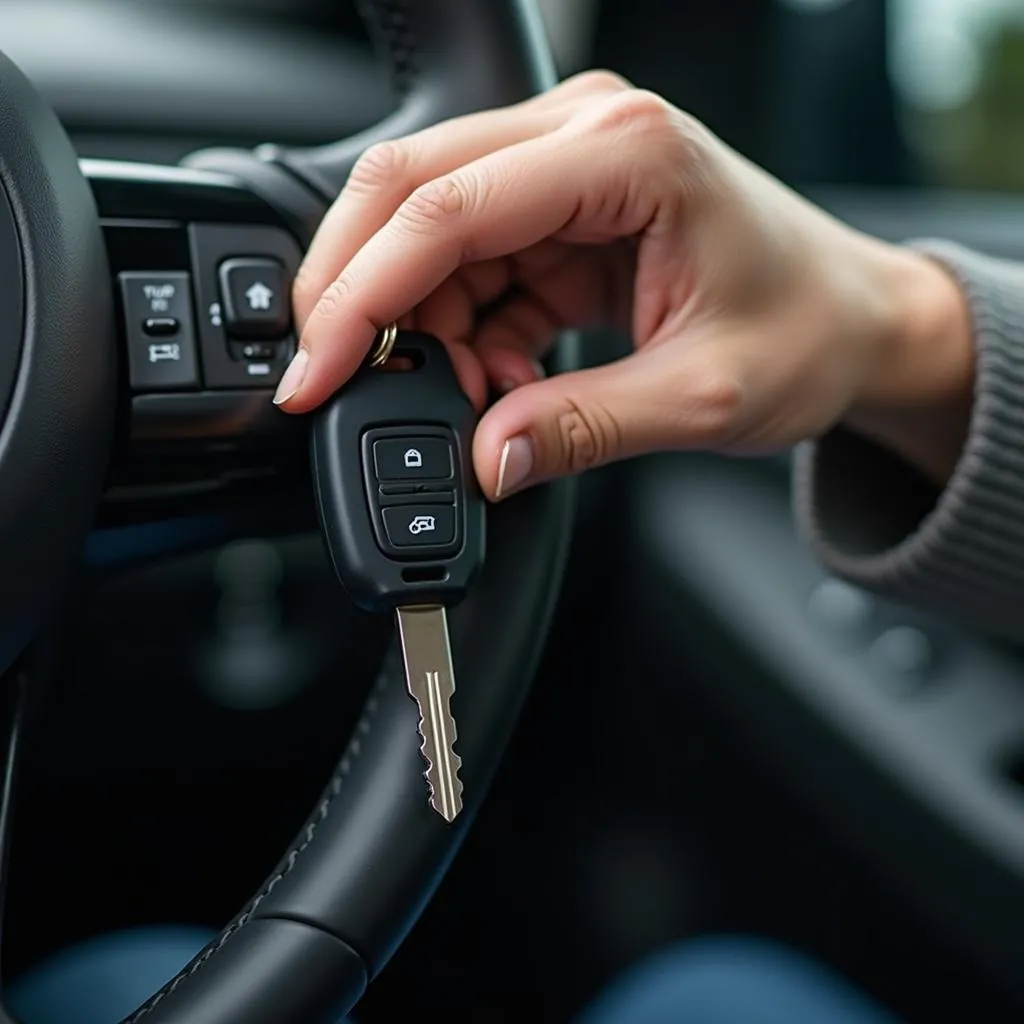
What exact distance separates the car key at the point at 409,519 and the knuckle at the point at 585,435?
0.04 meters

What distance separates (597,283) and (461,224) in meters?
0.15

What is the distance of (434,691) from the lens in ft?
1.57

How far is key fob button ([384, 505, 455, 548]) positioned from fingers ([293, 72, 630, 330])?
10cm

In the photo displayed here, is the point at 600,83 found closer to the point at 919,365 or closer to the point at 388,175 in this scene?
the point at 388,175

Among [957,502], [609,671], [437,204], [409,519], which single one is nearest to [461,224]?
[437,204]

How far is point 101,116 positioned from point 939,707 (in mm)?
770

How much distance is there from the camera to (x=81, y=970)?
31.1 inches

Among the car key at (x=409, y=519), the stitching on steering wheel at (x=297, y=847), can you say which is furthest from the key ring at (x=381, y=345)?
the stitching on steering wheel at (x=297, y=847)

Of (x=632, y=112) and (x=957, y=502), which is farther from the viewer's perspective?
(x=957, y=502)

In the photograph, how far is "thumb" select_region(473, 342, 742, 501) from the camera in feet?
1.65

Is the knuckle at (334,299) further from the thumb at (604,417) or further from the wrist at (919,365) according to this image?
the wrist at (919,365)

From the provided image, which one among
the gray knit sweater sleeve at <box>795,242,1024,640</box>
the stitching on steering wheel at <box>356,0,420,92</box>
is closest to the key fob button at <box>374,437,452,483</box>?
the stitching on steering wheel at <box>356,0,420,92</box>

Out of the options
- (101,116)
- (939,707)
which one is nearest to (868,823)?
(939,707)

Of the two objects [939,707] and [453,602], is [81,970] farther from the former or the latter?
[939,707]
